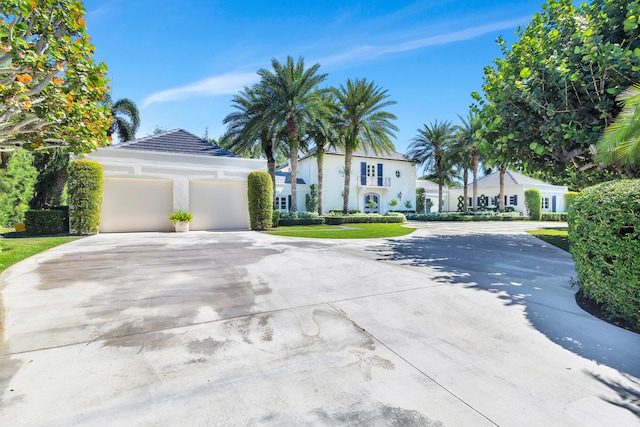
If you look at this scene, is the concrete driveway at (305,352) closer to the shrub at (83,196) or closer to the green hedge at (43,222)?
the shrub at (83,196)

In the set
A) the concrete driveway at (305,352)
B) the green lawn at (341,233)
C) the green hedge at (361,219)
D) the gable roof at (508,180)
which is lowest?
the concrete driveway at (305,352)

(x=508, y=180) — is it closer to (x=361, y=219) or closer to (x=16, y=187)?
(x=361, y=219)

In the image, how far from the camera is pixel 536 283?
558 centimetres

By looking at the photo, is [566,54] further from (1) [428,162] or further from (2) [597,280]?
(1) [428,162]

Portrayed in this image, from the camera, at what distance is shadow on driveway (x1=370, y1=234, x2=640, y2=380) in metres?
3.12

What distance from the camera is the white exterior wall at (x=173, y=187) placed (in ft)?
46.7

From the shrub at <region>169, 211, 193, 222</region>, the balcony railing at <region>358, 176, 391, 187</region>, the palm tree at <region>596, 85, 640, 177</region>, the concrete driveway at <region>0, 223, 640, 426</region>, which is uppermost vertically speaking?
the balcony railing at <region>358, 176, 391, 187</region>

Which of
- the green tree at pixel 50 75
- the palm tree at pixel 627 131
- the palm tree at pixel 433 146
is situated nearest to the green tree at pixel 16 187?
the green tree at pixel 50 75

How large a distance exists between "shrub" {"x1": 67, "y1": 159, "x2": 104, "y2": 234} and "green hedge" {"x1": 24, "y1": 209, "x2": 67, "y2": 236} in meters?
1.03

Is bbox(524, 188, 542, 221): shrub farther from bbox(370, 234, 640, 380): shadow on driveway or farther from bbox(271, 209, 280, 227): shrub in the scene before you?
bbox(271, 209, 280, 227): shrub

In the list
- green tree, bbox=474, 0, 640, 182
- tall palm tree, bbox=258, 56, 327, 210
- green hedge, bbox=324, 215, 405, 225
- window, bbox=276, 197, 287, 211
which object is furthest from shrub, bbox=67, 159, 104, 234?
green tree, bbox=474, 0, 640, 182

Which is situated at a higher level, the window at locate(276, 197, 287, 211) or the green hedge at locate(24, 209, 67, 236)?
the window at locate(276, 197, 287, 211)

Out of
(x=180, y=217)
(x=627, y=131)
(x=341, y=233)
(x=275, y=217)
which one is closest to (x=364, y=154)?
(x=275, y=217)

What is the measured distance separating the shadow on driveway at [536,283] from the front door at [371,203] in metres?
19.9
